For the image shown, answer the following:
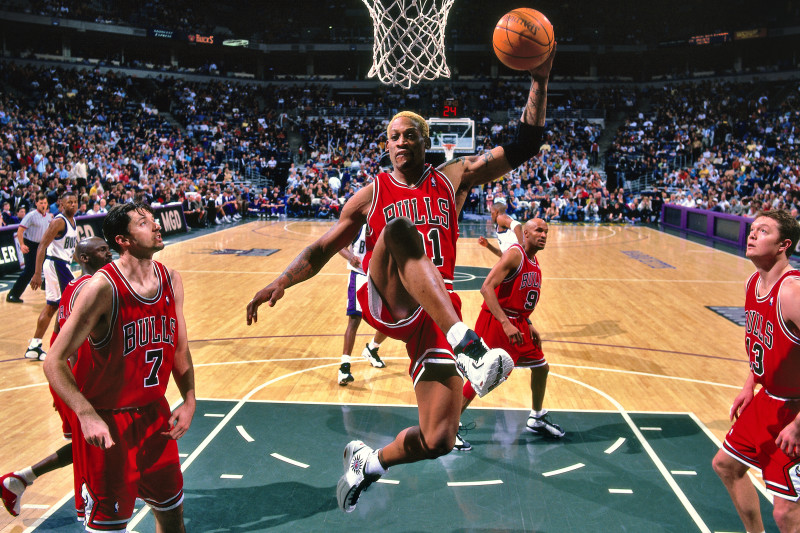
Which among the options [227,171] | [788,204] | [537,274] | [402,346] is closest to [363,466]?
[537,274]

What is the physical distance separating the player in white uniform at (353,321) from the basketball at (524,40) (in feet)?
9.55

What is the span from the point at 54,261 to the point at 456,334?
6.48 metres

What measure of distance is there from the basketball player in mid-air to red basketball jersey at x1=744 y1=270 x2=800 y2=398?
1.41 meters

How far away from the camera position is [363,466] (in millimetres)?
3484

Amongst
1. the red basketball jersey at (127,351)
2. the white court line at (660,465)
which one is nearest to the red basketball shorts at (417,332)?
the red basketball jersey at (127,351)

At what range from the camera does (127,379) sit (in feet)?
9.68

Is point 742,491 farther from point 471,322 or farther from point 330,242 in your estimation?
point 471,322

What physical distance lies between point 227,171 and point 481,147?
11.5m

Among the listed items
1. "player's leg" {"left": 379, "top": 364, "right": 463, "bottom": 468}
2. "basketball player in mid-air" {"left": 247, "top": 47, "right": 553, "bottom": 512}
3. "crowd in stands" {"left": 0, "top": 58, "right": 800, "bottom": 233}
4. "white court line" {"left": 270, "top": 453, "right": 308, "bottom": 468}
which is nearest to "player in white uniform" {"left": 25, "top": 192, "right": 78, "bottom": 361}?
"white court line" {"left": 270, "top": 453, "right": 308, "bottom": 468}

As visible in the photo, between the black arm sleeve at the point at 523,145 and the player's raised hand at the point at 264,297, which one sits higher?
the black arm sleeve at the point at 523,145

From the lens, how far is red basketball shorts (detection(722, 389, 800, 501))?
3127 mm

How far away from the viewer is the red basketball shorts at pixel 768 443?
313 centimetres

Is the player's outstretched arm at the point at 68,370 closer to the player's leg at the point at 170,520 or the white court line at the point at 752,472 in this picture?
the player's leg at the point at 170,520

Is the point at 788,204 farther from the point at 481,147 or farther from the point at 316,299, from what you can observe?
the point at 316,299
